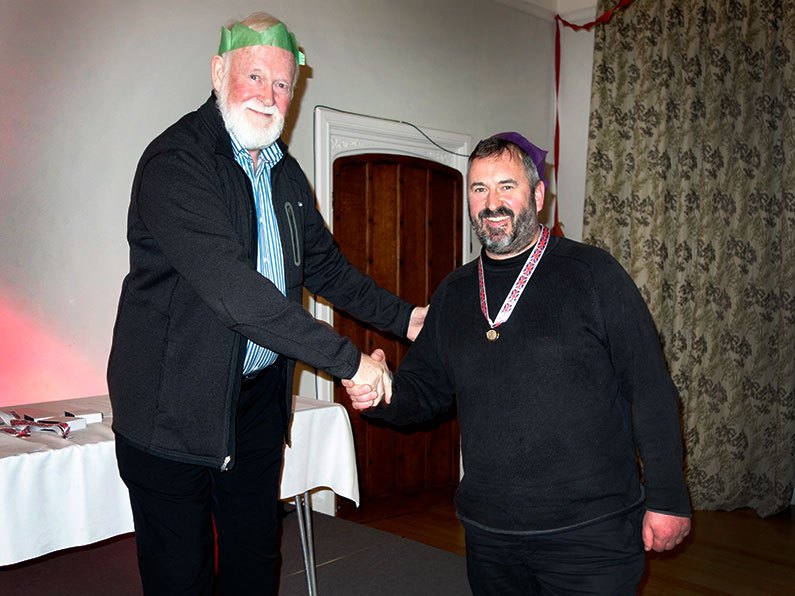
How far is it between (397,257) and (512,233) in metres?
3.10

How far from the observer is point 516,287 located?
1754mm

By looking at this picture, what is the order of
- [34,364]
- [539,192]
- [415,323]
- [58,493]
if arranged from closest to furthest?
[539,192]
[58,493]
[415,323]
[34,364]

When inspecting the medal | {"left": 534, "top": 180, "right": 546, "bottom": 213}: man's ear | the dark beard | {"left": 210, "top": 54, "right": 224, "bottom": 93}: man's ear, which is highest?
{"left": 210, "top": 54, "right": 224, "bottom": 93}: man's ear

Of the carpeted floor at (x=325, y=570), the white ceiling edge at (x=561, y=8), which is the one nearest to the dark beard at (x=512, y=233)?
the carpeted floor at (x=325, y=570)

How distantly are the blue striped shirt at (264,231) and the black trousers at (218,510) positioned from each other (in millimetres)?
62

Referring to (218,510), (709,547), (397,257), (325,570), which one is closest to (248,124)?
(218,510)

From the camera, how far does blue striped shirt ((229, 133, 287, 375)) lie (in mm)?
1938

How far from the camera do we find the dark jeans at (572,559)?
1.61 meters

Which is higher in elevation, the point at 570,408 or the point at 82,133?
the point at 82,133

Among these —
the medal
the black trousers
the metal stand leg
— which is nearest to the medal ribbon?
the medal

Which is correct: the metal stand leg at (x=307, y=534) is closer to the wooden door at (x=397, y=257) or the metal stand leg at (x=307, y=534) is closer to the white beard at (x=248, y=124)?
the white beard at (x=248, y=124)

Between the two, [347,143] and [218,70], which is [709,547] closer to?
[347,143]

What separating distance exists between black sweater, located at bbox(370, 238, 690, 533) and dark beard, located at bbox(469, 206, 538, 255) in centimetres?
9

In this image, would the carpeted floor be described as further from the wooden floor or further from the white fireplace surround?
the white fireplace surround
